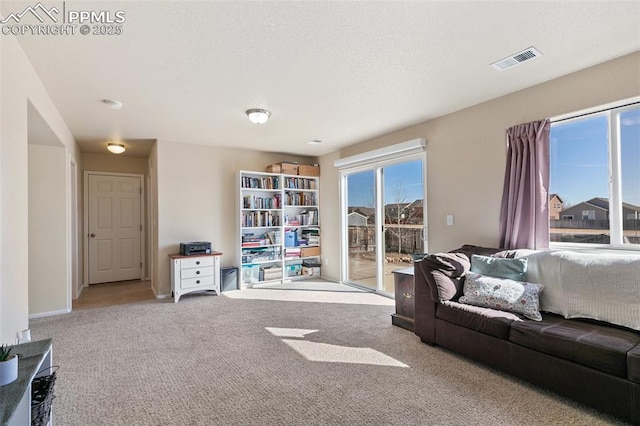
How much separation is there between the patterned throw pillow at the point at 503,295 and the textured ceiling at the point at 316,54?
1.80 meters

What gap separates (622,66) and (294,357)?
3.53 meters

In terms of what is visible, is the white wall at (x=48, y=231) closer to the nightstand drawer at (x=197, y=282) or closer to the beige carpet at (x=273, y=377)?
the beige carpet at (x=273, y=377)

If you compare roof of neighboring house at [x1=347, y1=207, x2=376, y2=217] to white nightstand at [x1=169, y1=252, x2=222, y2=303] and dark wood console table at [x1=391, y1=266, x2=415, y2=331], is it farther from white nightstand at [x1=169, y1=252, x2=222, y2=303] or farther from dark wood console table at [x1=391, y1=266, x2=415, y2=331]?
white nightstand at [x1=169, y1=252, x2=222, y2=303]

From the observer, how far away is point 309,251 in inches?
240

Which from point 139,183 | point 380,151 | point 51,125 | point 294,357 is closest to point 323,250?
point 380,151

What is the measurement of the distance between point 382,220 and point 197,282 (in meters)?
2.96

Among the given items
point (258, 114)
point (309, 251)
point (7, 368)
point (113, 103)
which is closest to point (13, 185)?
point (7, 368)

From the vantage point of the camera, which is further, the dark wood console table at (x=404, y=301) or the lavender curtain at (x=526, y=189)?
the dark wood console table at (x=404, y=301)

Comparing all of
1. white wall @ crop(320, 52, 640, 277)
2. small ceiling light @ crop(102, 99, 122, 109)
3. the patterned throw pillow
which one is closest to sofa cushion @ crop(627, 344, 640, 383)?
the patterned throw pillow

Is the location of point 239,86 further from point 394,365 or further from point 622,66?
point 622,66

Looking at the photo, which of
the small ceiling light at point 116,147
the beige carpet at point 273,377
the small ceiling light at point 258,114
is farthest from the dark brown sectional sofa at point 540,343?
the small ceiling light at point 116,147

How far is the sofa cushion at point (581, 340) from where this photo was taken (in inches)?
71.7

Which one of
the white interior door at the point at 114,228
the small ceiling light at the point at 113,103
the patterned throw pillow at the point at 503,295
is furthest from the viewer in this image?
the white interior door at the point at 114,228

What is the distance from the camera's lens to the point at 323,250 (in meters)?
6.12
